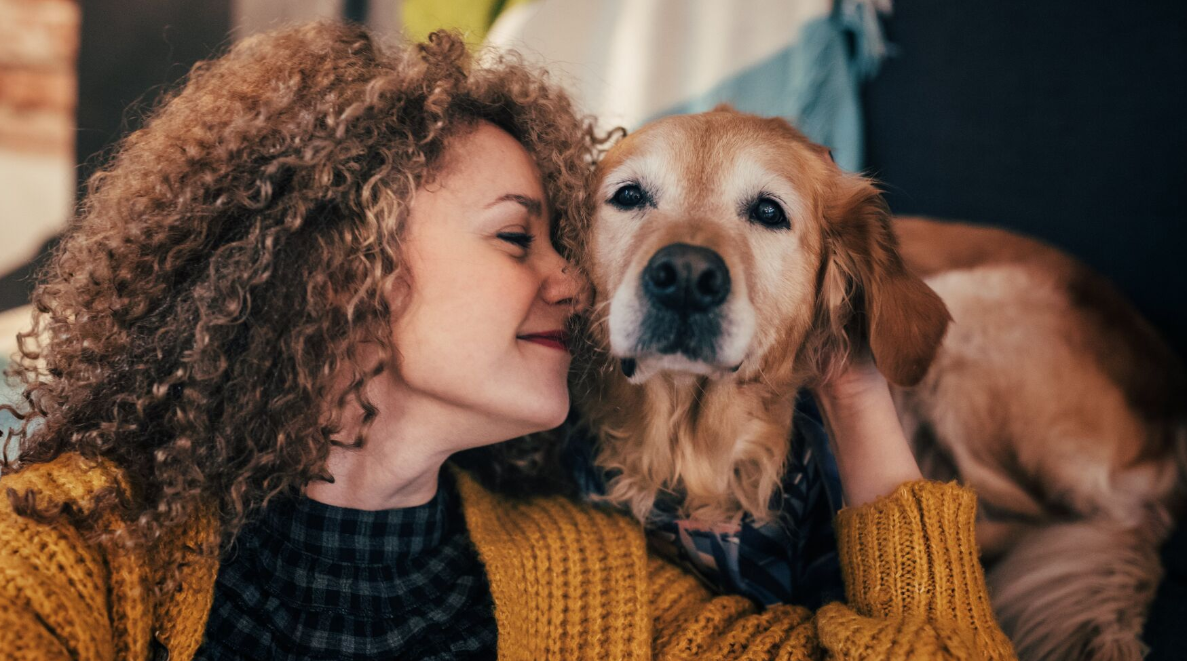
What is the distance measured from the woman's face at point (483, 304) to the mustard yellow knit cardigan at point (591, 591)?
0.22m

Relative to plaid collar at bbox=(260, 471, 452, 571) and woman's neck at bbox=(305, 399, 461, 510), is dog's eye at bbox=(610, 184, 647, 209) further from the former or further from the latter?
plaid collar at bbox=(260, 471, 452, 571)

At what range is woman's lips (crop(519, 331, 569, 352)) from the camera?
1.20 m

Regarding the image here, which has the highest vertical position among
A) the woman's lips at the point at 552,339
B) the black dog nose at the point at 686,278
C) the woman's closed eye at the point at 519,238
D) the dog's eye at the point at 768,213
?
the dog's eye at the point at 768,213

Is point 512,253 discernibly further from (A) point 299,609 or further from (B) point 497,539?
(A) point 299,609

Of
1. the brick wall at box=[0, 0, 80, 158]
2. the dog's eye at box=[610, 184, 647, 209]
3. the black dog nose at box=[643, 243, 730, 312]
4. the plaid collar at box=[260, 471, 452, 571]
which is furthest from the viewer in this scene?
the brick wall at box=[0, 0, 80, 158]

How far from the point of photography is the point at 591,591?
3.86 feet

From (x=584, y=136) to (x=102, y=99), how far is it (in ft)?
4.72

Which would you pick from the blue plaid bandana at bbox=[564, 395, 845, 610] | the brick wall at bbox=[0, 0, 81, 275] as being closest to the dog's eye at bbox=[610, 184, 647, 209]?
the blue plaid bandana at bbox=[564, 395, 845, 610]

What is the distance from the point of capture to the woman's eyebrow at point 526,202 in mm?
1175

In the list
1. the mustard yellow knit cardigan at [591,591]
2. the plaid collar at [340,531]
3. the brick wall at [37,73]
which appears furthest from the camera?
the brick wall at [37,73]

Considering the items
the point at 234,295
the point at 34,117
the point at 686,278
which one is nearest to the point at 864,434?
the point at 686,278

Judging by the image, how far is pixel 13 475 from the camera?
104cm

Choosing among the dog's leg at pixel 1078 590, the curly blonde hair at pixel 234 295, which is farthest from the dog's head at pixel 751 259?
the dog's leg at pixel 1078 590

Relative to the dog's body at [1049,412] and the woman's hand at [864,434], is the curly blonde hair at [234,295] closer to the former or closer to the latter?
the woman's hand at [864,434]
